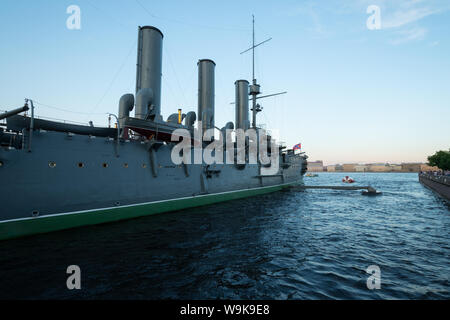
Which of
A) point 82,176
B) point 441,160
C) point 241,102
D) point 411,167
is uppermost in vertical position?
point 241,102

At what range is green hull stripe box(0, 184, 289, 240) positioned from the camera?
898cm

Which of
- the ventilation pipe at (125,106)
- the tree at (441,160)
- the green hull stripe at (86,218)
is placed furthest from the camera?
the tree at (441,160)

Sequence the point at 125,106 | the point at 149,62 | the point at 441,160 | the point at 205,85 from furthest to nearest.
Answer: the point at 441,160
the point at 205,85
the point at 149,62
the point at 125,106

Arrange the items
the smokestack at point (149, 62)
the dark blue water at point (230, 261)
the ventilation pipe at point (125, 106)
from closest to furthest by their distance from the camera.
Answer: the dark blue water at point (230, 261) < the ventilation pipe at point (125, 106) < the smokestack at point (149, 62)

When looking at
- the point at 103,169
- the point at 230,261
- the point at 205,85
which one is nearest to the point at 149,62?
the point at 205,85

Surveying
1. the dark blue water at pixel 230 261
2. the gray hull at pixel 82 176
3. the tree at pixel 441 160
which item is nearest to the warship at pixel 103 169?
the gray hull at pixel 82 176

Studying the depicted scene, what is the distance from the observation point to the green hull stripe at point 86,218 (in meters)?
8.98

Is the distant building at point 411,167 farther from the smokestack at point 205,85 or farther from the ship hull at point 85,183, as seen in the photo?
the ship hull at point 85,183

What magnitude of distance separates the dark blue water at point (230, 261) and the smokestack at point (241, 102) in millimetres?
21122

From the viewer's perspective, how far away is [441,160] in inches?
2371

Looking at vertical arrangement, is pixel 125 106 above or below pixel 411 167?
above

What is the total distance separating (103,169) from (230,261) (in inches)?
372

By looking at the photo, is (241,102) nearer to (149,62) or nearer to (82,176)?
(149,62)
